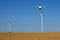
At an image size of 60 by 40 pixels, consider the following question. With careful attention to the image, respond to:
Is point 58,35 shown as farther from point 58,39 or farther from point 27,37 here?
point 27,37

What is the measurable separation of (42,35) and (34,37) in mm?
52

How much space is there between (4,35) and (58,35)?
0.34m

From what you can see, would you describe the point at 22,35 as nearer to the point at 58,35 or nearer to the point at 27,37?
the point at 27,37

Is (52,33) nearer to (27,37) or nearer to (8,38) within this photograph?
(27,37)

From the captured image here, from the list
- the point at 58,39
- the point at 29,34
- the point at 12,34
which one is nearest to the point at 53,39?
the point at 58,39

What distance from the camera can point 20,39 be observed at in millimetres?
928

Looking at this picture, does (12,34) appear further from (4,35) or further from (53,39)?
(53,39)

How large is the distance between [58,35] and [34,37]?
0.49 feet

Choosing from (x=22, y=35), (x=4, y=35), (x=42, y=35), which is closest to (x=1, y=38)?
(x=4, y=35)

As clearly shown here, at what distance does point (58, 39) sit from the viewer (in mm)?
881

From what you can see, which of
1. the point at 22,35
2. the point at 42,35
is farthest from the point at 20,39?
the point at 42,35

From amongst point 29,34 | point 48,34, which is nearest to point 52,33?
point 48,34

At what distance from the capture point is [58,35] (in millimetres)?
897

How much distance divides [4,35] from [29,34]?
16 centimetres
